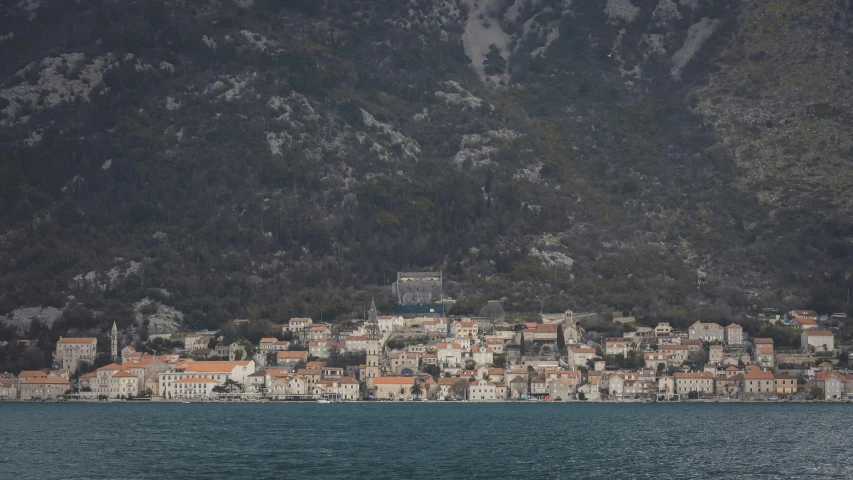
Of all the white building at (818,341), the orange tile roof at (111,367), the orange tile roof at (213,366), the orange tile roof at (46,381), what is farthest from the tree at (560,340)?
the orange tile roof at (46,381)

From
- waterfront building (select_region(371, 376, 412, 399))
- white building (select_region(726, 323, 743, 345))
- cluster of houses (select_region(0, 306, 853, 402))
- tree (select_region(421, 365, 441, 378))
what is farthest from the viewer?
white building (select_region(726, 323, 743, 345))

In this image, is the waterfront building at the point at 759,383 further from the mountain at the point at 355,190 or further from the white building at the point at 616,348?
the mountain at the point at 355,190

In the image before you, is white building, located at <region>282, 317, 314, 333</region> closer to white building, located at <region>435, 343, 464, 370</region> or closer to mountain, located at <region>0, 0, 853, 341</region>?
mountain, located at <region>0, 0, 853, 341</region>

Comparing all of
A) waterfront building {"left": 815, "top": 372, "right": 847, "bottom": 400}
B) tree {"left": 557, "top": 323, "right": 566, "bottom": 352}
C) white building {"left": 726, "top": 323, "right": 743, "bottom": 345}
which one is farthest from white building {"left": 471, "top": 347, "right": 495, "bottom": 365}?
waterfront building {"left": 815, "top": 372, "right": 847, "bottom": 400}

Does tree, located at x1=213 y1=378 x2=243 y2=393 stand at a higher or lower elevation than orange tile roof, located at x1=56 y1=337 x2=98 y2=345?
lower

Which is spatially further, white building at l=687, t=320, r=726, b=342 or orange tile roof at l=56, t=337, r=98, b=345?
white building at l=687, t=320, r=726, b=342

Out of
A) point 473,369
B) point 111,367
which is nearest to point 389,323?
point 473,369
